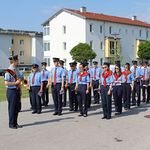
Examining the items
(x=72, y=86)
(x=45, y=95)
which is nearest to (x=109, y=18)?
(x=45, y=95)

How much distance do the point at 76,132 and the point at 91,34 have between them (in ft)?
206

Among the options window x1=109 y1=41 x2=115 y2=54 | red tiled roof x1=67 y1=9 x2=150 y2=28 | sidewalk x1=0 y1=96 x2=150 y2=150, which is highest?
red tiled roof x1=67 y1=9 x2=150 y2=28

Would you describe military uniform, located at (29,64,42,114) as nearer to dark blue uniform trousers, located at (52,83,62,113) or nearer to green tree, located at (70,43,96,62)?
dark blue uniform trousers, located at (52,83,62,113)

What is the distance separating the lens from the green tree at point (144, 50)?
74.4 meters

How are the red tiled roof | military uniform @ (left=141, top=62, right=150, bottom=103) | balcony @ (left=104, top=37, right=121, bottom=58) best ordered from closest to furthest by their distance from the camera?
military uniform @ (left=141, top=62, right=150, bottom=103), the red tiled roof, balcony @ (left=104, top=37, right=121, bottom=58)

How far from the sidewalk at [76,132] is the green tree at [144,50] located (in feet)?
198

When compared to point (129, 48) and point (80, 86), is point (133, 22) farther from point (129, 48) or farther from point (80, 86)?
point (80, 86)

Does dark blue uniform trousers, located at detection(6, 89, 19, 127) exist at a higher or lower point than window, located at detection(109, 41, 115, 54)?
lower

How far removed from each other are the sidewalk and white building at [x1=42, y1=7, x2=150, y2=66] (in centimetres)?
5839

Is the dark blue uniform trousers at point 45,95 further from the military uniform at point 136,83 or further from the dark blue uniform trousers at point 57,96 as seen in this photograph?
the military uniform at point 136,83

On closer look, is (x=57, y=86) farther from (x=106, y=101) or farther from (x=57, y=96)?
(x=106, y=101)

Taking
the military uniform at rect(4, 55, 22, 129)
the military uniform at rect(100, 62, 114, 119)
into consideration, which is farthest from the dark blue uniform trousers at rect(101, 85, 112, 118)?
the military uniform at rect(4, 55, 22, 129)

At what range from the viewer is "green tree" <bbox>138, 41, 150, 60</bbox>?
74375mm

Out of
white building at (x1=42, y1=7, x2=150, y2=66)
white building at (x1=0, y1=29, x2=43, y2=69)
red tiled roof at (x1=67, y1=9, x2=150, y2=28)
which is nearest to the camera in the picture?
white building at (x1=42, y1=7, x2=150, y2=66)
